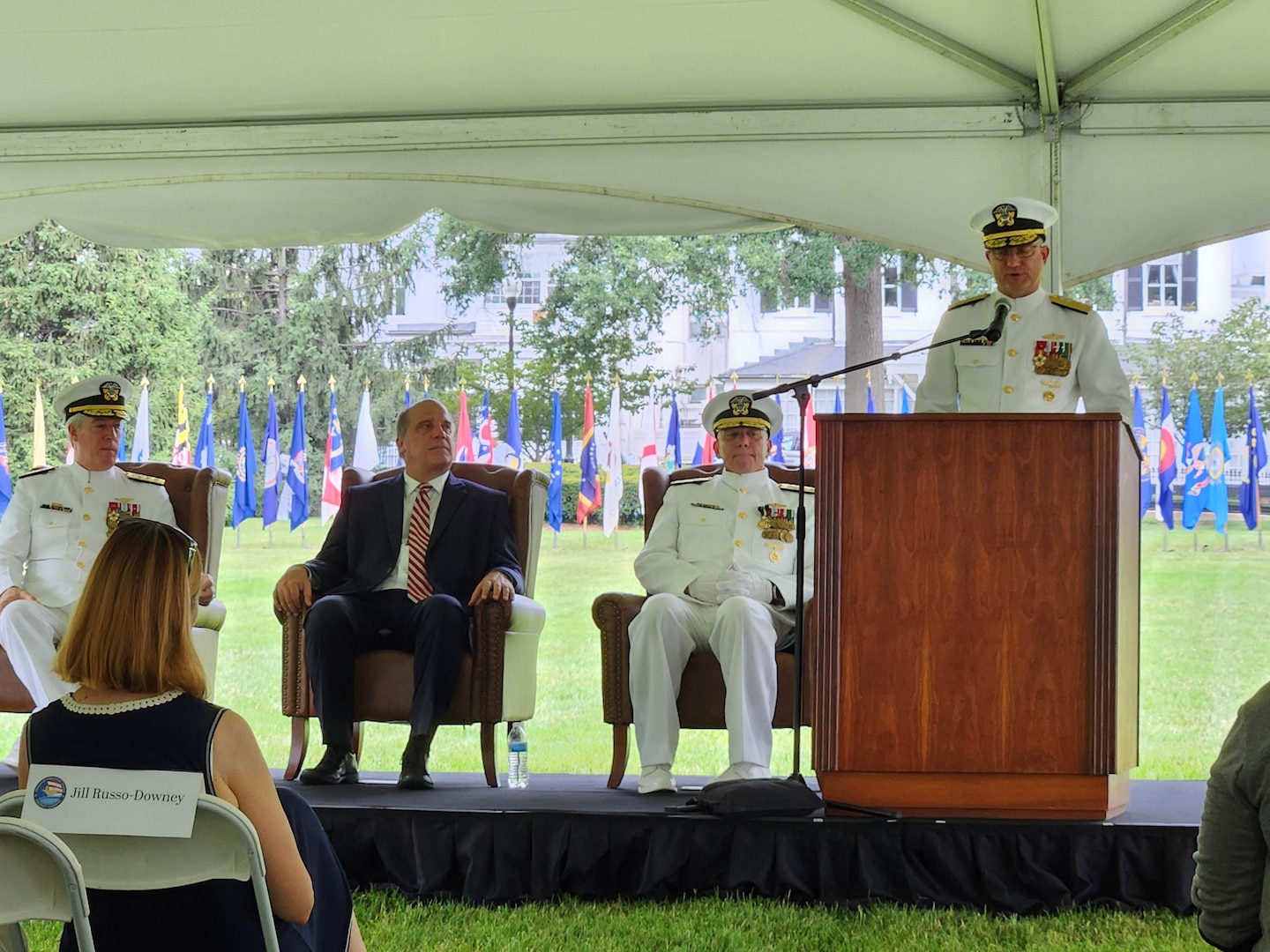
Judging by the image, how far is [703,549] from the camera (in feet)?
16.0

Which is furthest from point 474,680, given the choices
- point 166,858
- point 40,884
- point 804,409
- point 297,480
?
point 297,480

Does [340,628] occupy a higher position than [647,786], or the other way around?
[340,628]

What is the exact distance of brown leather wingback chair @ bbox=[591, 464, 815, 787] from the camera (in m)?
4.46

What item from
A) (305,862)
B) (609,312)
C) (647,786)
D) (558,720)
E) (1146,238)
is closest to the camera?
(305,862)

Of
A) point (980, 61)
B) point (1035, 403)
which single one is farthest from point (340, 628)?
point (980, 61)

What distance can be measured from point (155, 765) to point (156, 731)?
1.9 inches

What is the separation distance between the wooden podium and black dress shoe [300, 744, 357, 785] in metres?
1.67

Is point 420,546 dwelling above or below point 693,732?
above

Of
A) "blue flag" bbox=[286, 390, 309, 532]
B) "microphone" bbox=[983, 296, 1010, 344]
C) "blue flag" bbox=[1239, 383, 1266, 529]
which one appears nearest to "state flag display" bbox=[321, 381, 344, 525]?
"blue flag" bbox=[286, 390, 309, 532]

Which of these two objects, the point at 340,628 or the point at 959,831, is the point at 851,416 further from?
the point at 340,628

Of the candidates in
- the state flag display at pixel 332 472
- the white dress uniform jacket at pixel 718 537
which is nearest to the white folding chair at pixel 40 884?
the white dress uniform jacket at pixel 718 537

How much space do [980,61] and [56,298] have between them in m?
13.7

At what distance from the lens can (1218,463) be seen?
9.74 m

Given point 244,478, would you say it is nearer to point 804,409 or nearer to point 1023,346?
point 1023,346
